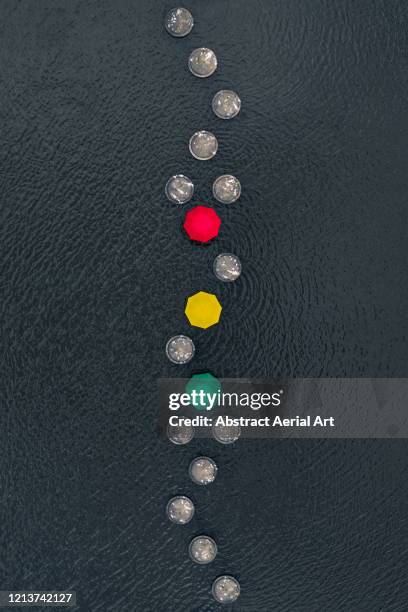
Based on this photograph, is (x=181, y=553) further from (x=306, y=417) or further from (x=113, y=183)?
(x=113, y=183)

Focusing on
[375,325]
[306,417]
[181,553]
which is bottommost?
[181,553]

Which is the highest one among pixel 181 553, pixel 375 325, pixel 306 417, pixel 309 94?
pixel 309 94

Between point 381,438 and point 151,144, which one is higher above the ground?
point 151,144

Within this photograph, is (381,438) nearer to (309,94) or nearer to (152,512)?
(152,512)

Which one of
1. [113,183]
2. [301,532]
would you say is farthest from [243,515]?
[113,183]

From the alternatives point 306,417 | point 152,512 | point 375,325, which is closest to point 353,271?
point 375,325

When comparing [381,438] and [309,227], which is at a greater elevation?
Answer: [309,227]
